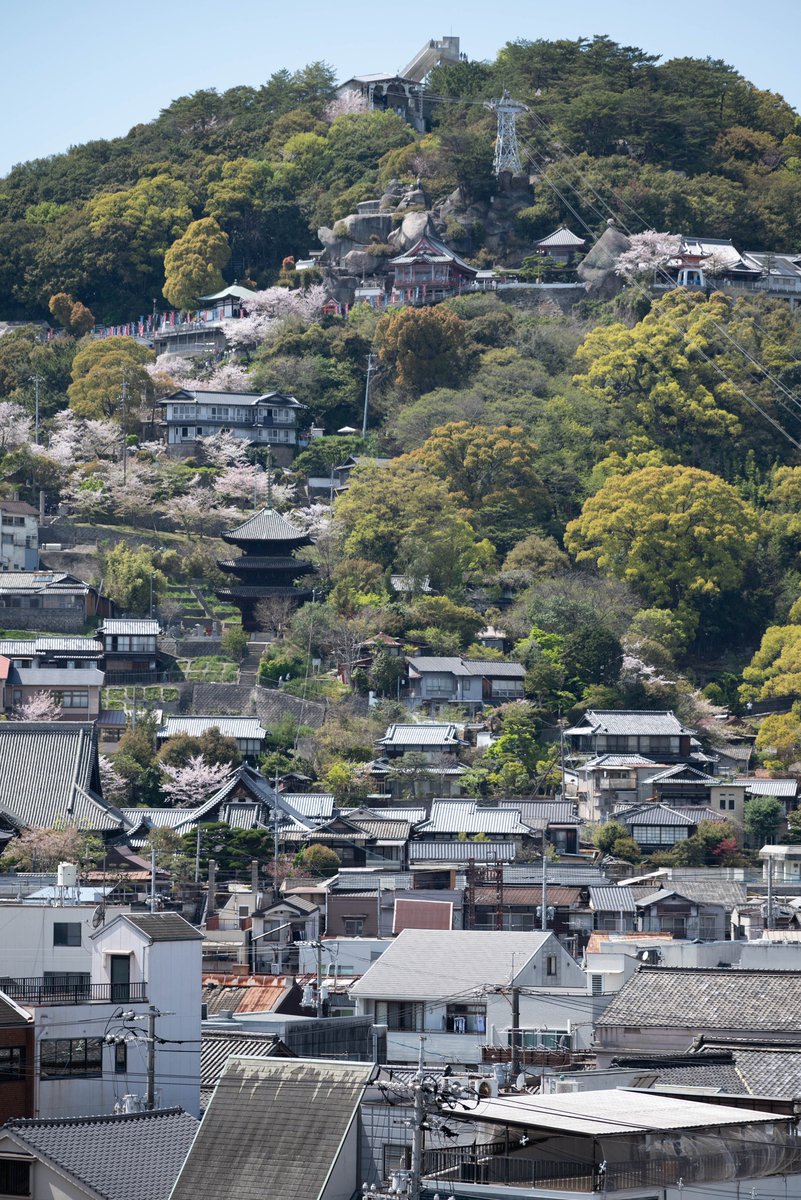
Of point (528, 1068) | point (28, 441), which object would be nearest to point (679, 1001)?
point (528, 1068)

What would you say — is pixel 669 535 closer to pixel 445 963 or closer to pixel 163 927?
pixel 445 963

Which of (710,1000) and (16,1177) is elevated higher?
(16,1177)

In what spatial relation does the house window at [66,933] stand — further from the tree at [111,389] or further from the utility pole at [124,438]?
the tree at [111,389]

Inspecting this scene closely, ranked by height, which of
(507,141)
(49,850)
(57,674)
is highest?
(507,141)

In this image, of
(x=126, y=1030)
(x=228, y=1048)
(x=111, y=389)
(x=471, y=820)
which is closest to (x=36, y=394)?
(x=111, y=389)

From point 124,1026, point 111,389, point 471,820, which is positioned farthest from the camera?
point 111,389

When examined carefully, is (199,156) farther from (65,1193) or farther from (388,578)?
(65,1193)

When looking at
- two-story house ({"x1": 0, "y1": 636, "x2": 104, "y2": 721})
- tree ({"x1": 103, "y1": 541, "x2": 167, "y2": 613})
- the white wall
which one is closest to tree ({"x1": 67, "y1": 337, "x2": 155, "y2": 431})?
tree ({"x1": 103, "y1": 541, "x2": 167, "y2": 613})

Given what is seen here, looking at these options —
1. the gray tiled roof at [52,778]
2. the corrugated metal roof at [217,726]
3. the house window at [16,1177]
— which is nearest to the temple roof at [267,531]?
the corrugated metal roof at [217,726]
